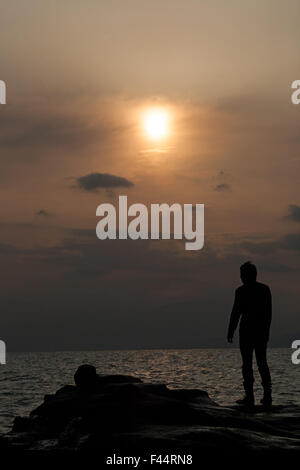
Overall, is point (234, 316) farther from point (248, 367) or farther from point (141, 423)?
point (141, 423)

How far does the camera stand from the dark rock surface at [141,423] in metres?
9.19

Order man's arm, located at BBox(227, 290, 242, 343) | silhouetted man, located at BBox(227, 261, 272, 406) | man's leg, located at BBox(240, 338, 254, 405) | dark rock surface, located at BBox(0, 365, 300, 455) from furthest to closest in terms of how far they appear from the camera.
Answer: man's arm, located at BBox(227, 290, 242, 343) → man's leg, located at BBox(240, 338, 254, 405) → silhouetted man, located at BBox(227, 261, 272, 406) → dark rock surface, located at BBox(0, 365, 300, 455)

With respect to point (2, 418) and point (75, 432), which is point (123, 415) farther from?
point (2, 418)

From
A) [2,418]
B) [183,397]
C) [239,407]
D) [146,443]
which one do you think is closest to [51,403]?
[183,397]

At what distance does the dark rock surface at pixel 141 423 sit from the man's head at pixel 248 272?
272 centimetres

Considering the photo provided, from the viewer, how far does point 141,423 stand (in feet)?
35.0

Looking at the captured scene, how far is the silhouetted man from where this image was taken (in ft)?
46.1

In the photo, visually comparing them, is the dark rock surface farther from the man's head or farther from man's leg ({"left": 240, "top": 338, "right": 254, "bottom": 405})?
the man's head

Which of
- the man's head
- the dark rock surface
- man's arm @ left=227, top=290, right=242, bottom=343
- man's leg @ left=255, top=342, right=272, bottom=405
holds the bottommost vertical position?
the dark rock surface

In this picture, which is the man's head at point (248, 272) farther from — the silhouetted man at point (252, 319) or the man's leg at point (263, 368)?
the man's leg at point (263, 368)

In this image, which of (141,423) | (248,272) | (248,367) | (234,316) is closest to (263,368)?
(248,367)

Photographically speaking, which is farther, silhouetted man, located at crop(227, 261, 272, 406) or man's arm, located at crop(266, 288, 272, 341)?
man's arm, located at crop(266, 288, 272, 341)

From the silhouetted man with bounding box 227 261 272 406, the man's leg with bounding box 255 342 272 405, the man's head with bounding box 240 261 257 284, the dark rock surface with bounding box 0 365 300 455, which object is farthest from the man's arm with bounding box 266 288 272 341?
the dark rock surface with bounding box 0 365 300 455

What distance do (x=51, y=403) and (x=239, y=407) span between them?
159 inches
